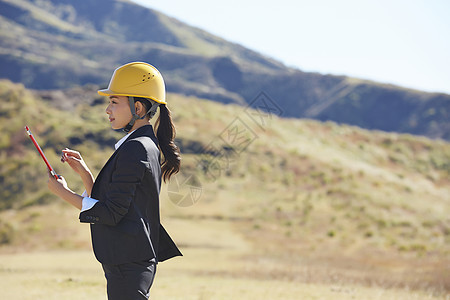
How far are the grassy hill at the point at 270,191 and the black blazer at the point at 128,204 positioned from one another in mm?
8395

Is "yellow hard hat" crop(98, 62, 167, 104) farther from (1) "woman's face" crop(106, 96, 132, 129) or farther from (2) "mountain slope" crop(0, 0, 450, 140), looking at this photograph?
(2) "mountain slope" crop(0, 0, 450, 140)

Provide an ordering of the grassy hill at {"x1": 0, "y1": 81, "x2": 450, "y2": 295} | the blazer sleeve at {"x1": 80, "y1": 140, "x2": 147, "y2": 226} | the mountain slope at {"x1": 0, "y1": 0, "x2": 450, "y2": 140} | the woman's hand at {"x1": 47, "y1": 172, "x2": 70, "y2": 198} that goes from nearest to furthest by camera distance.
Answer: the blazer sleeve at {"x1": 80, "y1": 140, "x2": 147, "y2": 226}, the woman's hand at {"x1": 47, "y1": 172, "x2": 70, "y2": 198}, the grassy hill at {"x1": 0, "y1": 81, "x2": 450, "y2": 295}, the mountain slope at {"x1": 0, "y1": 0, "x2": 450, "y2": 140}

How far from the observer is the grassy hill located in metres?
18.2

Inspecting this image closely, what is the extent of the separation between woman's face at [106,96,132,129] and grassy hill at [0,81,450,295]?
8.44 metres

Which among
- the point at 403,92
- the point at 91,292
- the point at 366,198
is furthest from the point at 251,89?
the point at 91,292

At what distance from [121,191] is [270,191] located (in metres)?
25.9

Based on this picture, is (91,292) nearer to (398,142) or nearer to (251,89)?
(398,142)

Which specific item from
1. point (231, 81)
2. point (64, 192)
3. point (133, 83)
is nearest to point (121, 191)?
point (64, 192)

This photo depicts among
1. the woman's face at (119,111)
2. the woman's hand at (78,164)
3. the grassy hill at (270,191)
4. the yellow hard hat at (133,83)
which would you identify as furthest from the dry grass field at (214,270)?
the yellow hard hat at (133,83)

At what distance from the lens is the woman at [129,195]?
2.56 m

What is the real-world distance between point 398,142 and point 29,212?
33362 millimetres

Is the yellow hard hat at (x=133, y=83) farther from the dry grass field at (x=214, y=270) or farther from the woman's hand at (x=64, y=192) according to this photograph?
the dry grass field at (x=214, y=270)

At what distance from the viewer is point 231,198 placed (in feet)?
85.9

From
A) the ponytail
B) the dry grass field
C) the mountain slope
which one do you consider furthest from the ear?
the mountain slope
